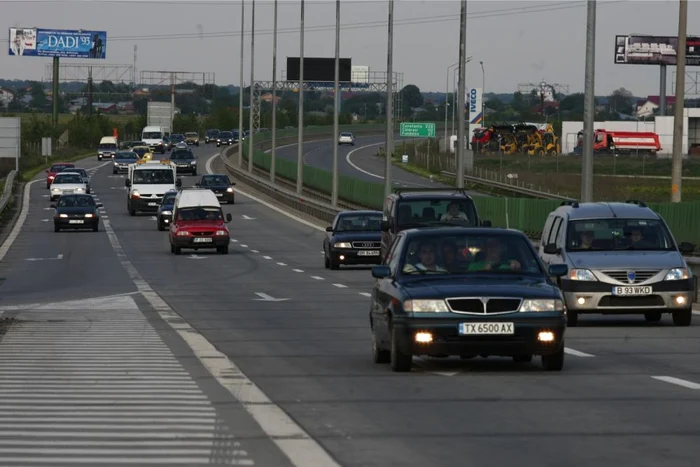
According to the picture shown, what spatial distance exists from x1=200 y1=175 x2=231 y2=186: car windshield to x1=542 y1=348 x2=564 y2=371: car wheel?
64365 mm

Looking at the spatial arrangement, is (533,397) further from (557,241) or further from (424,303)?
(557,241)

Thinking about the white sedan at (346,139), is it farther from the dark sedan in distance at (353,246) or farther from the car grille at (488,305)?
the car grille at (488,305)

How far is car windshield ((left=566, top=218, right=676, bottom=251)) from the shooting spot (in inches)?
875

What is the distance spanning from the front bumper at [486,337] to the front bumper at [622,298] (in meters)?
6.77

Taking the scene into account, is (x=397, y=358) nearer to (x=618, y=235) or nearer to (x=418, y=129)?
(x=618, y=235)

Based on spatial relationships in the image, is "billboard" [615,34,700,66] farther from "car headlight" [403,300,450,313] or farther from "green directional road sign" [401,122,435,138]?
"car headlight" [403,300,450,313]

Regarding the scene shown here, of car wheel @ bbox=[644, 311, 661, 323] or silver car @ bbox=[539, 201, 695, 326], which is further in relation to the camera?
car wheel @ bbox=[644, 311, 661, 323]

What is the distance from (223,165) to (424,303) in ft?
336

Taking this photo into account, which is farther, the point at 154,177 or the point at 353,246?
the point at 154,177

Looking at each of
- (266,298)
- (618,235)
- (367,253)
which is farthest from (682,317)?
(367,253)

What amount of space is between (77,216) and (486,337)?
4920 centimetres

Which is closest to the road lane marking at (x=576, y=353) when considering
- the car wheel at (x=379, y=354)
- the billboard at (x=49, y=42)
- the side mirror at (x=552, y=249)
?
the car wheel at (x=379, y=354)

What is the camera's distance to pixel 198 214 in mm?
49906

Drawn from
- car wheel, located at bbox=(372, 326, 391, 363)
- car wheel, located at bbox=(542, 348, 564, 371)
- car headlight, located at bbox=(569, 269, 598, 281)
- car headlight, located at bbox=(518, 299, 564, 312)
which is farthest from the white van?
Answer: car headlight, located at bbox=(518, 299, 564, 312)
